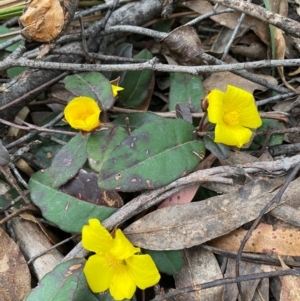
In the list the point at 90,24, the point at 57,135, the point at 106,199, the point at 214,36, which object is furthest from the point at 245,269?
the point at 90,24

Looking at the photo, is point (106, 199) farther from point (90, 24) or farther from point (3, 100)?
point (90, 24)

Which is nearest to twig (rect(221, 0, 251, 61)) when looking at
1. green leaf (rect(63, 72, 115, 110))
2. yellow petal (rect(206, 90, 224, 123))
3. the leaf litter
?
the leaf litter

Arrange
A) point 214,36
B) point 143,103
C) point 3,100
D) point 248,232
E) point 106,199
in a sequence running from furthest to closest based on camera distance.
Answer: point 214,36
point 143,103
point 3,100
point 106,199
point 248,232

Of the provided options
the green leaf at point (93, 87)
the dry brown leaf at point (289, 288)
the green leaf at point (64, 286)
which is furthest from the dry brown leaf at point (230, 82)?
the green leaf at point (64, 286)

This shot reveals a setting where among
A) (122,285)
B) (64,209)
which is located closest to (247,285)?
(122,285)

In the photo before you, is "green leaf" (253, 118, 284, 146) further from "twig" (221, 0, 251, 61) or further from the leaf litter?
"twig" (221, 0, 251, 61)

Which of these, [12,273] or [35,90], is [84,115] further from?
[12,273]
